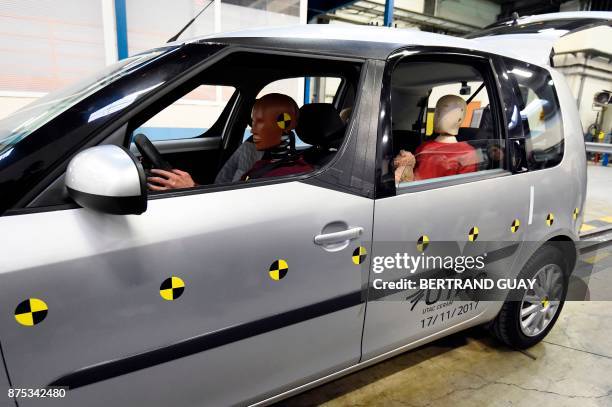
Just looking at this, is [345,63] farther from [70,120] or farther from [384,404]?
[384,404]

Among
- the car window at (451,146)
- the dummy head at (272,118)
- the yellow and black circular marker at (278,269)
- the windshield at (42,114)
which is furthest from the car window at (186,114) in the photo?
the yellow and black circular marker at (278,269)

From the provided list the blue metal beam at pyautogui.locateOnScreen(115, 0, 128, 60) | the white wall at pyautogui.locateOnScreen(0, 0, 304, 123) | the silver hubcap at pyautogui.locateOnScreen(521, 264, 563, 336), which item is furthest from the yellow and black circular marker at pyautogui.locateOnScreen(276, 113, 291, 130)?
the blue metal beam at pyautogui.locateOnScreen(115, 0, 128, 60)

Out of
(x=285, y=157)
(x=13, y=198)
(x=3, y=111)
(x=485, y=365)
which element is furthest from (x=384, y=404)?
(x=3, y=111)

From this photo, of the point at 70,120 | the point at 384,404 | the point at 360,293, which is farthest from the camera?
the point at 384,404

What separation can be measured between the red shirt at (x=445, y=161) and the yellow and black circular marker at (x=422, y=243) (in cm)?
36

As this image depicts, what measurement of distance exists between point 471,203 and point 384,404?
0.95 metres

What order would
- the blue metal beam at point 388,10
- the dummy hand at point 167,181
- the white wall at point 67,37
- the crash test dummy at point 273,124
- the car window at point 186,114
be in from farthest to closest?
the blue metal beam at point 388,10, the car window at point 186,114, the white wall at point 67,37, the crash test dummy at point 273,124, the dummy hand at point 167,181

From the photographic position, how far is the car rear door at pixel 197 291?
830 millimetres

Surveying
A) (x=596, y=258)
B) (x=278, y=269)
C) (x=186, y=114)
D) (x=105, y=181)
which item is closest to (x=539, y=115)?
(x=278, y=269)

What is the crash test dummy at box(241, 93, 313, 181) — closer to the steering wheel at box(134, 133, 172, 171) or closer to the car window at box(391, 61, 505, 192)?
the steering wheel at box(134, 133, 172, 171)

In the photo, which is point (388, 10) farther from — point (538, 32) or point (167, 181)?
point (167, 181)

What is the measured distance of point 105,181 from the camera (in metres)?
0.81

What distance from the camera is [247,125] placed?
105 inches

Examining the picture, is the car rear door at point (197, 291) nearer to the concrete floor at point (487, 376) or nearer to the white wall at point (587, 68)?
the concrete floor at point (487, 376)
